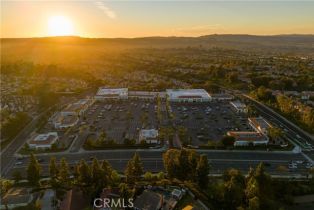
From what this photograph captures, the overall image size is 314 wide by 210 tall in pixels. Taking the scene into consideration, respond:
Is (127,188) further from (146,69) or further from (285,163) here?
(146,69)

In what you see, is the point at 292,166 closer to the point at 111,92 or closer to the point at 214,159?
the point at 214,159

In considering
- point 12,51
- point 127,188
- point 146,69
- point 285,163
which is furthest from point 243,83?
point 12,51

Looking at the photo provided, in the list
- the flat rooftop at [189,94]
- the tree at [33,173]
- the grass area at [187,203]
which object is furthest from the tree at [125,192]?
the flat rooftop at [189,94]

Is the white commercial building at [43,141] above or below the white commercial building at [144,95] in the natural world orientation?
above

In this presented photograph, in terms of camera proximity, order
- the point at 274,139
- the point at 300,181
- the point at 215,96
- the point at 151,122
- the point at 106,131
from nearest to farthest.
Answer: the point at 300,181 → the point at 274,139 → the point at 106,131 → the point at 151,122 → the point at 215,96

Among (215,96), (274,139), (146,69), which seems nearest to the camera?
(274,139)

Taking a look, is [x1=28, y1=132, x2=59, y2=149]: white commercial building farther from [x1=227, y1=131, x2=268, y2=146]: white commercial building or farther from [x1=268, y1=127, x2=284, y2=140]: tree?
[x1=268, y1=127, x2=284, y2=140]: tree

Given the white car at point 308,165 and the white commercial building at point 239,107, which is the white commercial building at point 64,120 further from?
the white car at point 308,165
